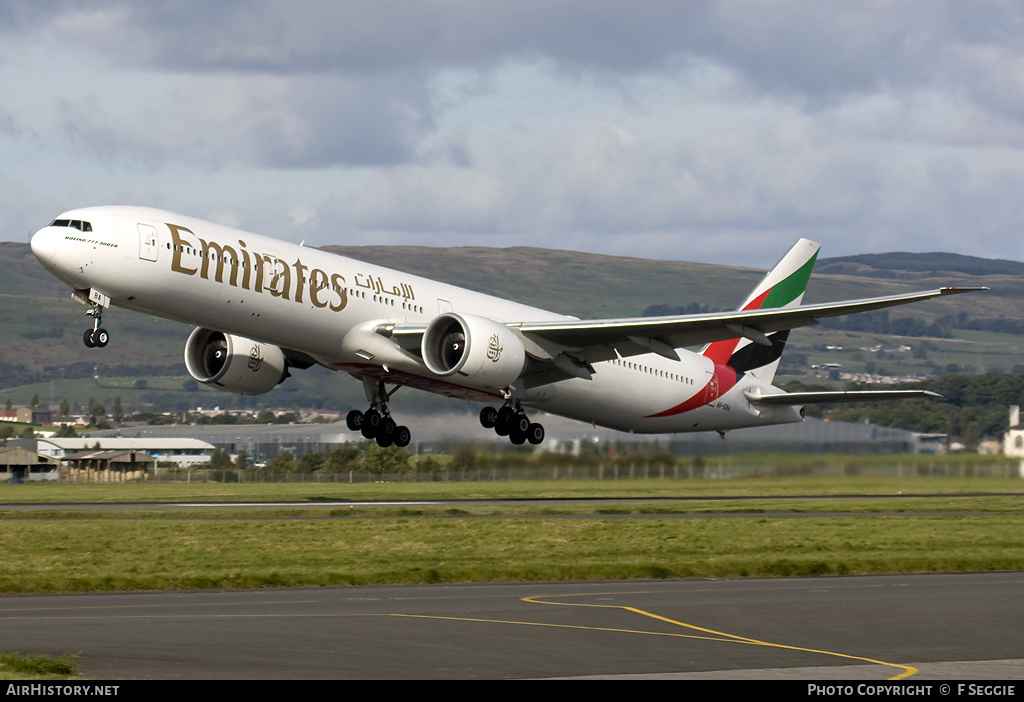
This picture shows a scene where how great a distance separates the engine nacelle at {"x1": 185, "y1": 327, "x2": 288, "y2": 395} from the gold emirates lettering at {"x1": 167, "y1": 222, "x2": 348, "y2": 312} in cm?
582

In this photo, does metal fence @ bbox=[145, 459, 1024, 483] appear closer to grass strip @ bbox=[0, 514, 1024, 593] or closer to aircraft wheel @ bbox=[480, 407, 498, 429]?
aircraft wheel @ bbox=[480, 407, 498, 429]

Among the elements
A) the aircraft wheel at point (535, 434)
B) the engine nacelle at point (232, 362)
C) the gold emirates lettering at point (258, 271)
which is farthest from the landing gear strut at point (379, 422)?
the gold emirates lettering at point (258, 271)

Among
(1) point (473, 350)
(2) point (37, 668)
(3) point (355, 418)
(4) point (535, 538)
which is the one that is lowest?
(2) point (37, 668)

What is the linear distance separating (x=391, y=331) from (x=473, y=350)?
2.37 meters

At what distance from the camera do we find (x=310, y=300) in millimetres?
32750

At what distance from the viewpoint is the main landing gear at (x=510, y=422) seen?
37.8m

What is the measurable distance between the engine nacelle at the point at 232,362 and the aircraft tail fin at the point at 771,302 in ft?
53.2

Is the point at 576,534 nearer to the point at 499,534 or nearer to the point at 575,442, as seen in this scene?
the point at 499,534

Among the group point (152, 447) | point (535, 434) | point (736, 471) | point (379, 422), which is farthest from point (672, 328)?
point (152, 447)

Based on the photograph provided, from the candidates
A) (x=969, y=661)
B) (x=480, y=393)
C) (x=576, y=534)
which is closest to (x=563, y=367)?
(x=480, y=393)

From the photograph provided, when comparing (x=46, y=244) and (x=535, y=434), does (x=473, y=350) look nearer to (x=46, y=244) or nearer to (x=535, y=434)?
(x=535, y=434)

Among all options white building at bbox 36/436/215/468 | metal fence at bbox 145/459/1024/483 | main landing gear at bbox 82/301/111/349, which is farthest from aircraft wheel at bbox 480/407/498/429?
white building at bbox 36/436/215/468

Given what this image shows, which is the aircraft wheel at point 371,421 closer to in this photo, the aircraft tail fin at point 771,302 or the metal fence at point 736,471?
the metal fence at point 736,471

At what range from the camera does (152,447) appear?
363ft
